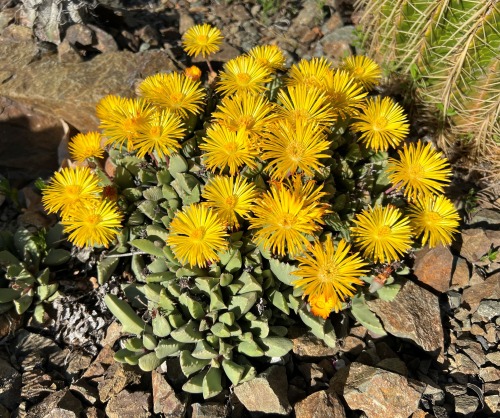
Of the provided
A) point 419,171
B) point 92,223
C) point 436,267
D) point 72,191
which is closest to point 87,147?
point 72,191

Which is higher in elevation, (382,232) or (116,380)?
(382,232)

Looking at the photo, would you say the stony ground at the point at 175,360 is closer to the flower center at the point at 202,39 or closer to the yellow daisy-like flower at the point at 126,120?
the flower center at the point at 202,39

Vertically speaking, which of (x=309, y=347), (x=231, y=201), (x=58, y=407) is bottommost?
(x=58, y=407)

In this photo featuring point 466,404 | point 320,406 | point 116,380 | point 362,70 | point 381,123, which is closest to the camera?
point 320,406

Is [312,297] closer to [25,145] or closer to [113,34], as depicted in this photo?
[25,145]

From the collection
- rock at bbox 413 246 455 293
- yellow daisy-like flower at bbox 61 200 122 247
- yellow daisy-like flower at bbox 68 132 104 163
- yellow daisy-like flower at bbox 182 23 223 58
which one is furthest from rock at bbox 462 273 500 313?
yellow daisy-like flower at bbox 68 132 104 163

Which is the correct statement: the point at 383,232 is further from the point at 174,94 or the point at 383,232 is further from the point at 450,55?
the point at 174,94

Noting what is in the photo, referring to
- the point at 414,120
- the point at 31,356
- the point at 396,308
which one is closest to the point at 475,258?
the point at 396,308
